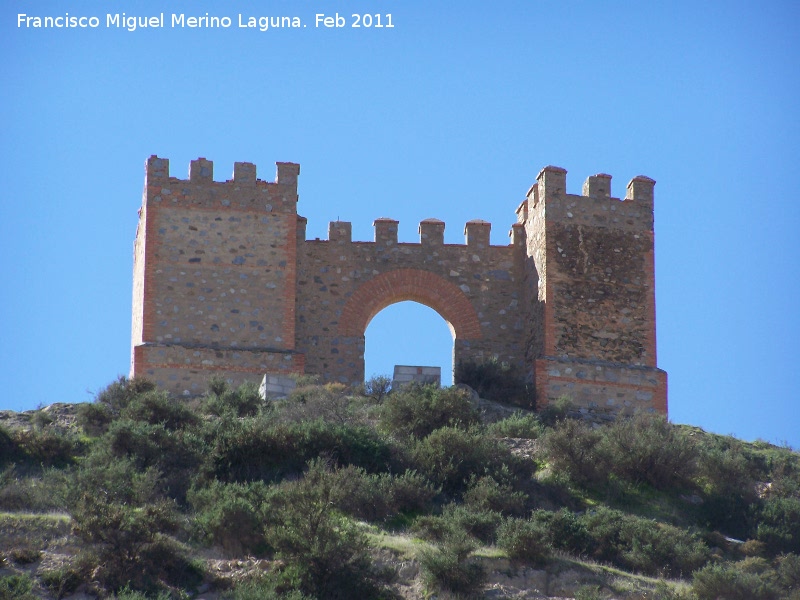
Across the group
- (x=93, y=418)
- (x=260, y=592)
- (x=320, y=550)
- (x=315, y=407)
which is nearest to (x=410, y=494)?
(x=320, y=550)

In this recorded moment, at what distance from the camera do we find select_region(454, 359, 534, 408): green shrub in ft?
93.6

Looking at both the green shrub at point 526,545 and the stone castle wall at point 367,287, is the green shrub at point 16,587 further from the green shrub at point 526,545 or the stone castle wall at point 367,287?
the stone castle wall at point 367,287

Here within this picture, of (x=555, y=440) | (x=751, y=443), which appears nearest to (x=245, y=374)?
(x=555, y=440)

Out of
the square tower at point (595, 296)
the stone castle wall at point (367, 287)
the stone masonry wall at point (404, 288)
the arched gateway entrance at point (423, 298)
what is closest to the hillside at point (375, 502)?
the square tower at point (595, 296)

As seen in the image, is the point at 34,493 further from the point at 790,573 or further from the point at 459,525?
the point at 790,573

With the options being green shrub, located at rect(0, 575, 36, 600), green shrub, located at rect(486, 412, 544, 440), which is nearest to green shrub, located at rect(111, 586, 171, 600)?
green shrub, located at rect(0, 575, 36, 600)

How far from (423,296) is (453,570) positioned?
1333cm

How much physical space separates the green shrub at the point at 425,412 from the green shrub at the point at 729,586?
20.9ft

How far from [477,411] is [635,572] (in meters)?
7.10

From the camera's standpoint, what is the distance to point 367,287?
99.8 feet

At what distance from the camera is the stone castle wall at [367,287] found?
94.3 ft

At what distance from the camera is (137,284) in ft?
98.6

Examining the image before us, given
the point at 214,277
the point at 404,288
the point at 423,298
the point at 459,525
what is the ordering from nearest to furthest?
1. the point at 459,525
2. the point at 214,277
3. the point at 404,288
4. the point at 423,298

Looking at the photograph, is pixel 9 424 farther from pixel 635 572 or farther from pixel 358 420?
pixel 635 572
